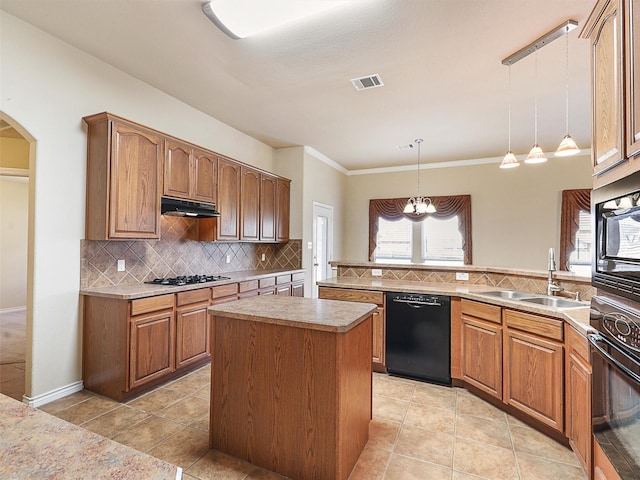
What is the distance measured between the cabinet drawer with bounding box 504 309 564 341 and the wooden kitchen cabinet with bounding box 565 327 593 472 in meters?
0.09

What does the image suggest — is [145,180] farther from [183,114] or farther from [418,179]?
[418,179]

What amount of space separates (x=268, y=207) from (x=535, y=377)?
12.5ft

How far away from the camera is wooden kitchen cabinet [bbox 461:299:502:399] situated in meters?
2.61

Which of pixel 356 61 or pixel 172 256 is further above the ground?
pixel 356 61

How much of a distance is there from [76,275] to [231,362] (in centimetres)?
185

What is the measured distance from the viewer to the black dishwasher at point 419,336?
3039mm

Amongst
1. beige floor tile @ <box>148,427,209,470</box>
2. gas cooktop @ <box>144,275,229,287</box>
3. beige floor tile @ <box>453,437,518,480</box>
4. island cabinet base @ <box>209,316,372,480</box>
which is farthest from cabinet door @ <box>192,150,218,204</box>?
beige floor tile @ <box>453,437,518,480</box>

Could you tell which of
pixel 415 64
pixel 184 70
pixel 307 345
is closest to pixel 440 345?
pixel 307 345

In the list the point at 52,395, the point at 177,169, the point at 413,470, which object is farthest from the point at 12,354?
the point at 413,470

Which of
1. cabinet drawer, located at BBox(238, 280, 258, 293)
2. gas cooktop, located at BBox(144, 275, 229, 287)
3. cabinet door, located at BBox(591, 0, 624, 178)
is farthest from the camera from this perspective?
cabinet drawer, located at BBox(238, 280, 258, 293)

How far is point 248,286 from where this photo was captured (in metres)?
4.08

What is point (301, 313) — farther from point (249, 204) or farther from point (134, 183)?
point (249, 204)

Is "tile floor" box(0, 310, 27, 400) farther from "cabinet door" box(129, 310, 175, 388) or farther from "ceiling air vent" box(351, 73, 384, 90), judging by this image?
"ceiling air vent" box(351, 73, 384, 90)

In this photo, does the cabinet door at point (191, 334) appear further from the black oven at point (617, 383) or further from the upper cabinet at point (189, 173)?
the black oven at point (617, 383)
